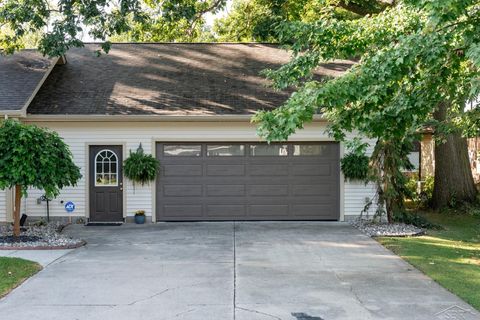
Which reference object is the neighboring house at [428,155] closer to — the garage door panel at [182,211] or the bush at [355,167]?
the bush at [355,167]

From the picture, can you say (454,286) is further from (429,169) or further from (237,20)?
(237,20)

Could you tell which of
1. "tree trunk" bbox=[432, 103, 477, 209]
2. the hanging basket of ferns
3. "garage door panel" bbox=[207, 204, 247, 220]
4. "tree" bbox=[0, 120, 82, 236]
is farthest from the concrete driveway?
"tree trunk" bbox=[432, 103, 477, 209]

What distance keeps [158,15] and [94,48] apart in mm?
2444

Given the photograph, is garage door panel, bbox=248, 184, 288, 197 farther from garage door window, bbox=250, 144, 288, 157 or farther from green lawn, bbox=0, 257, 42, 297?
green lawn, bbox=0, 257, 42, 297

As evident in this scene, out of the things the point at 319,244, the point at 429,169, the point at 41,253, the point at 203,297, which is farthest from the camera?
the point at 429,169

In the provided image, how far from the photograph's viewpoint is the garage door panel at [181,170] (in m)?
13.3

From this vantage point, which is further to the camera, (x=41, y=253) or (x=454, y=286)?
(x=41, y=253)

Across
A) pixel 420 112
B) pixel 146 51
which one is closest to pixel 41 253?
pixel 420 112

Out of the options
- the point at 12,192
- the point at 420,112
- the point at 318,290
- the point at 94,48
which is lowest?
the point at 318,290

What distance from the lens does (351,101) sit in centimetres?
654

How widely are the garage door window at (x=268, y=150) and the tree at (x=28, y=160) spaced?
516 centimetres

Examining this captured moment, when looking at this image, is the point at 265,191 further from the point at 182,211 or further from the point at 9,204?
the point at 9,204

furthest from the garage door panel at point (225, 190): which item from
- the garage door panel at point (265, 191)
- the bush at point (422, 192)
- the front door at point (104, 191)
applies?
the bush at point (422, 192)

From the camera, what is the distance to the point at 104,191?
13.2m
